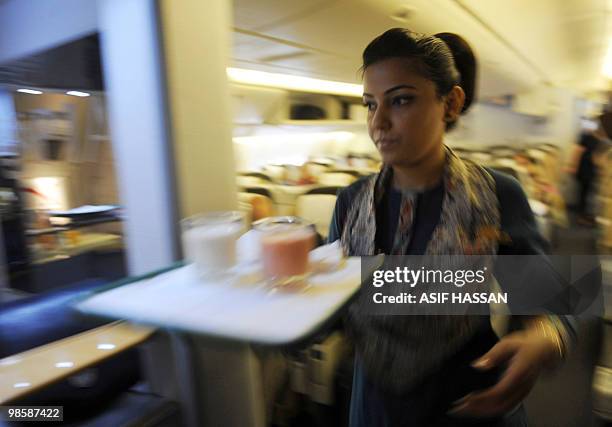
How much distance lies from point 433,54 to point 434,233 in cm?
32

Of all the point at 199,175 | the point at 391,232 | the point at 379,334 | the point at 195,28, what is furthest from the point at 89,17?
the point at 379,334

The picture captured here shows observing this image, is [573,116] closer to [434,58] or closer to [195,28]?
[434,58]

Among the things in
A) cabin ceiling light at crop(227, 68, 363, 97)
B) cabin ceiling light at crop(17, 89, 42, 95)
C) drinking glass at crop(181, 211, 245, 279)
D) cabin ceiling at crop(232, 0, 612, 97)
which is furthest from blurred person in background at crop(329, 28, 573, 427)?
cabin ceiling light at crop(17, 89, 42, 95)

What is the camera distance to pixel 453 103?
2.04 feet

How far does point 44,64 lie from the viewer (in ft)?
4.12

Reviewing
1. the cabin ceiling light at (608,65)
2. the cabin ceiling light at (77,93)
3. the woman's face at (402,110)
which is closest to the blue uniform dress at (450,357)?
the woman's face at (402,110)

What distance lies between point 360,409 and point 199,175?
69 cm

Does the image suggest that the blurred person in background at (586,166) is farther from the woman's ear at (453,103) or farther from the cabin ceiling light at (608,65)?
the woman's ear at (453,103)

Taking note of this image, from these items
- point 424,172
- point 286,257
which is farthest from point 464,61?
point 286,257

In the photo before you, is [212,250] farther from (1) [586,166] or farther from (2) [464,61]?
(1) [586,166]

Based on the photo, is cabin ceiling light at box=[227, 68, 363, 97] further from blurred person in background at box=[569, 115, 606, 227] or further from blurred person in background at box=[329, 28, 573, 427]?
blurred person in background at box=[569, 115, 606, 227]

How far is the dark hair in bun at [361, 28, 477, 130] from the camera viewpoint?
57 cm

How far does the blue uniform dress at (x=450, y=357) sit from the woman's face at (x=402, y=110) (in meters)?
0.10

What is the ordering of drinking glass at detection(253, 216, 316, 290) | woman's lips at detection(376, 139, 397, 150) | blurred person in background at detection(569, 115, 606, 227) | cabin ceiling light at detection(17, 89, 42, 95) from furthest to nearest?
1. cabin ceiling light at detection(17, 89, 42, 95)
2. blurred person in background at detection(569, 115, 606, 227)
3. woman's lips at detection(376, 139, 397, 150)
4. drinking glass at detection(253, 216, 316, 290)
